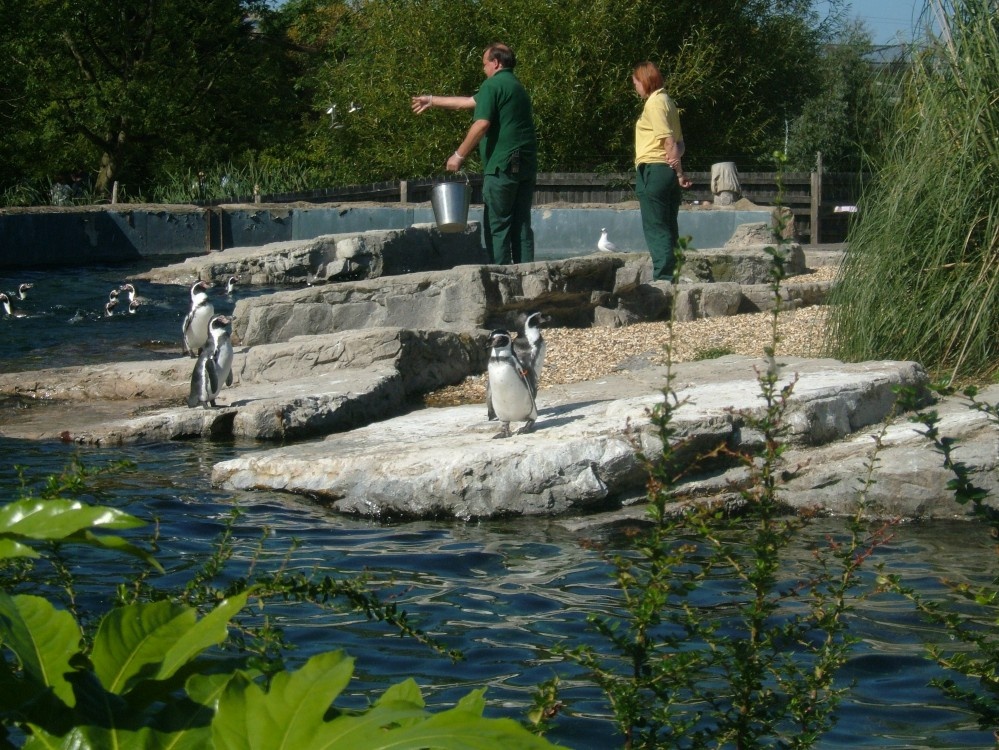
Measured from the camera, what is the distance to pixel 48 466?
20.6 feet

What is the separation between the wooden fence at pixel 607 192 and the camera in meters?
19.3

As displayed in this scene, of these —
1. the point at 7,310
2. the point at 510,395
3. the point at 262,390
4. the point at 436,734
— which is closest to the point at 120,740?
the point at 436,734

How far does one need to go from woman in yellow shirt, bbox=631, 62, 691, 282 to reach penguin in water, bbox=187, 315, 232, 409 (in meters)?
4.00

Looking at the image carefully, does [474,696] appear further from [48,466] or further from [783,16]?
[783,16]

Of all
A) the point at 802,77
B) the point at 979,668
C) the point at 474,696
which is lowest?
the point at 979,668

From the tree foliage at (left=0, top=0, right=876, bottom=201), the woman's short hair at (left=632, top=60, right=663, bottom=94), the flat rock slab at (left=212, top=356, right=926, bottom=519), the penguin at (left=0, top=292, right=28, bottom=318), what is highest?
the tree foliage at (left=0, top=0, right=876, bottom=201)

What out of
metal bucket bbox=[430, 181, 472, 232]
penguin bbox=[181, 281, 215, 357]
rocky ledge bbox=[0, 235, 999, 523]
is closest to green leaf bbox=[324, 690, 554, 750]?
rocky ledge bbox=[0, 235, 999, 523]

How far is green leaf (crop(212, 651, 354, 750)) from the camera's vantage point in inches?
43.9

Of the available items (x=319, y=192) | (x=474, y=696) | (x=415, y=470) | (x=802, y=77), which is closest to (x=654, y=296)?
(x=415, y=470)

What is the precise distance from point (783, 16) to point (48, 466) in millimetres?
25068

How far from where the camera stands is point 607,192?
21.9m

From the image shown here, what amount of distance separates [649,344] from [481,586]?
479 cm

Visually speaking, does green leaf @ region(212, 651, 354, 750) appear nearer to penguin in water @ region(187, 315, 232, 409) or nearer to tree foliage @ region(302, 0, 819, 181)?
penguin in water @ region(187, 315, 232, 409)

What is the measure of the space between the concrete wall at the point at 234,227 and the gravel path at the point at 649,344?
25.5 feet
